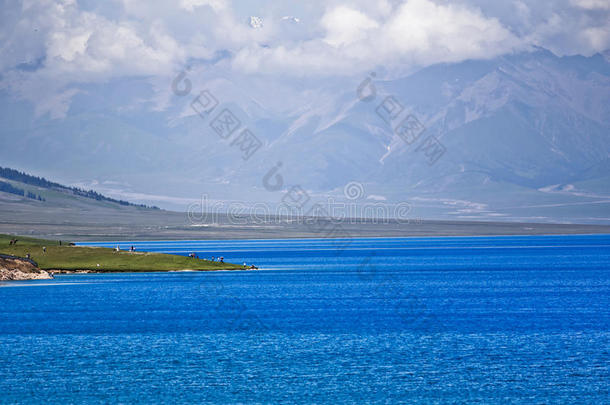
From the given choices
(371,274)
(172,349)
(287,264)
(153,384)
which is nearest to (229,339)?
(172,349)

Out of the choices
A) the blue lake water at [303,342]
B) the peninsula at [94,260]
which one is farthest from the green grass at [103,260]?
the blue lake water at [303,342]

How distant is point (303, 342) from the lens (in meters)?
53.9

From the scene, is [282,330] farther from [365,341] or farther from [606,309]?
[606,309]

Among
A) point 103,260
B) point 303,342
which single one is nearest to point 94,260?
point 103,260

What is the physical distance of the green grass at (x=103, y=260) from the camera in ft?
351

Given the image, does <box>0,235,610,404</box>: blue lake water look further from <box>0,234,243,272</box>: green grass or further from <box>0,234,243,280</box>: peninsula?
<box>0,234,243,272</box>: green grass

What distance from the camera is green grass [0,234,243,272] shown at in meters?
107

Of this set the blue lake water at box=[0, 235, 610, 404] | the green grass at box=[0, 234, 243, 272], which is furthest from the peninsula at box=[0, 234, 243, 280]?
the blue lake water at box=[0, 235, 610, 404]

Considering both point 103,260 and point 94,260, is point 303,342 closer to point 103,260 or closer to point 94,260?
point 103,260

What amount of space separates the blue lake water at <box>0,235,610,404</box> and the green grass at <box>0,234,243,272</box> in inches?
338

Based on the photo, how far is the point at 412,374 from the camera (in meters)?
43.4

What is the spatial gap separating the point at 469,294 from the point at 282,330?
102ft

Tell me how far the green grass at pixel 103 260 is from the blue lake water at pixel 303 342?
8588mm

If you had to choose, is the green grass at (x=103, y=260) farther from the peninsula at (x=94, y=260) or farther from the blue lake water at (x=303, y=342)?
the blue lake water at (x=303, y=342)
